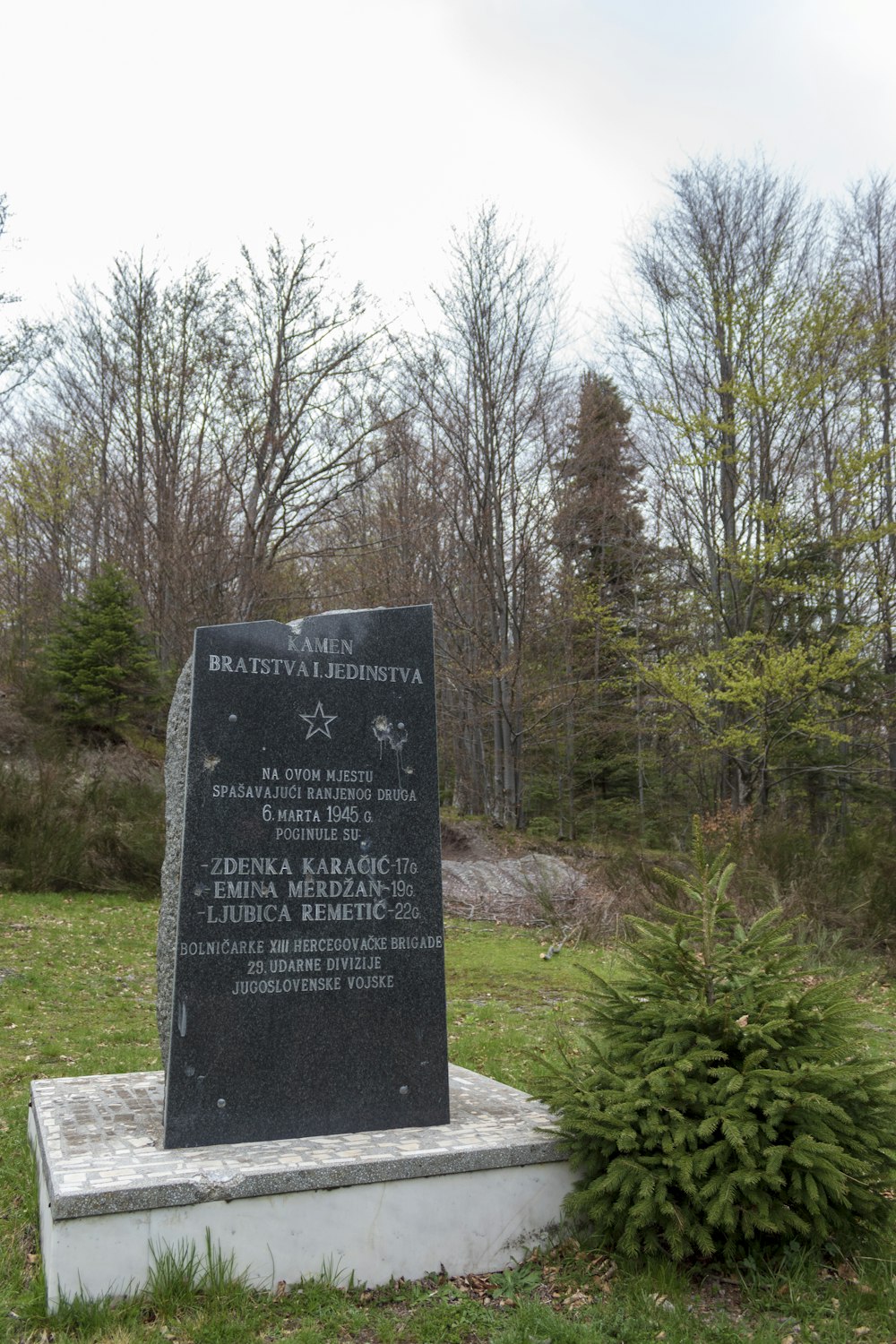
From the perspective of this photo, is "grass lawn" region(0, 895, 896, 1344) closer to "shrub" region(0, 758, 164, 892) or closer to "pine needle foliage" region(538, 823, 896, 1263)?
"pine needle foliage" region(538, 823, 896, 1263)

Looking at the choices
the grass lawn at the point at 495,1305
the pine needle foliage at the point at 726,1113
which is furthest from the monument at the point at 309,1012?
the pine needle foliage at the point at 726,1113

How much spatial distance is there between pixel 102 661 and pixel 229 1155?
1779 cm

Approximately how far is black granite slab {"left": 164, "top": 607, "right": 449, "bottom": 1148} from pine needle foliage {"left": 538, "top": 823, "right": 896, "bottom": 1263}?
823 mm

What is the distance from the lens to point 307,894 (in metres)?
4.73

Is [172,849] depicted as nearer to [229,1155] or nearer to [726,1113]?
[229,1155]

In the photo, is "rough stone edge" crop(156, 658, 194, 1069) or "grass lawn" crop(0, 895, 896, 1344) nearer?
"grass lawn" crop(0, 895, 896, 1344)

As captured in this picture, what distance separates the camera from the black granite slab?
4488 millimetres

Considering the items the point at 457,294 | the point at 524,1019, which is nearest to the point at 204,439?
the point at 457,294

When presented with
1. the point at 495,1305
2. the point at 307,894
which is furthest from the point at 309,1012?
the point at 495,1305

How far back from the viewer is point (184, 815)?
180 inches

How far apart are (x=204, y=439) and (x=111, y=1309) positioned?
22.2 m

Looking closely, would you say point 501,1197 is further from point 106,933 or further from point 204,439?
point 204,439

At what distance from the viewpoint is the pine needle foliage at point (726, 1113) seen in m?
3.76

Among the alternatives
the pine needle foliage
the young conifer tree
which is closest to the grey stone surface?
the pine needle foliage
